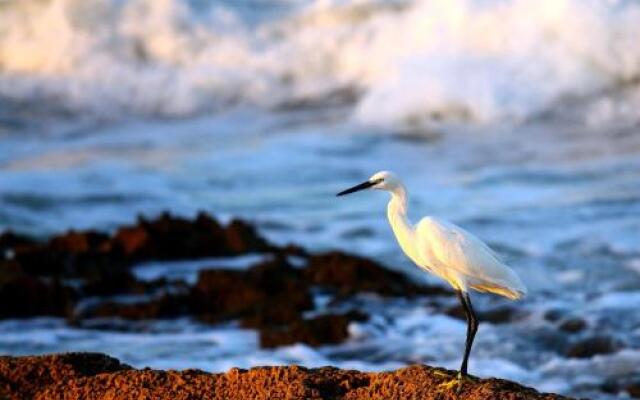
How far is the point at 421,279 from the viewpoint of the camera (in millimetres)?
9930

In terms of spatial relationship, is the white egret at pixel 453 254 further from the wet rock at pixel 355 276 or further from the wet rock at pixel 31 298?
the wet rock at pixel 31 298

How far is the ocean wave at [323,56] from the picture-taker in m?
17.5

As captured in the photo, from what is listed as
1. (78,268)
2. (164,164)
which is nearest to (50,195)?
(164,164)

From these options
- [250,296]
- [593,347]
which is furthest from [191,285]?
[593,347]

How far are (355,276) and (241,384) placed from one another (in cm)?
502

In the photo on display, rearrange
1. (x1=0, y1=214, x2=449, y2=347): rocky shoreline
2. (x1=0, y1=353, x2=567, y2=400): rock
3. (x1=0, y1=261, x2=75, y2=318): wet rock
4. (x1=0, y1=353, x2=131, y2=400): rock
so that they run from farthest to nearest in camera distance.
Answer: (x1=0, y1=261, x2=75, y2=318): wet rock, (x1=0, y1=214, x2=449, y2=347): rocky shoreline, (x1=0, y1=353, x2=131, y2=400): rock, (x1=0, y1=353, x2=567, y2=400): rock

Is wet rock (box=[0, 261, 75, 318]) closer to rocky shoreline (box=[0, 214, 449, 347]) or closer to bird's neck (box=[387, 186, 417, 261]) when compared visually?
rocky shoreline (box=[0, 214, 449, 347])

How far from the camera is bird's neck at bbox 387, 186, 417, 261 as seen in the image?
5.20m

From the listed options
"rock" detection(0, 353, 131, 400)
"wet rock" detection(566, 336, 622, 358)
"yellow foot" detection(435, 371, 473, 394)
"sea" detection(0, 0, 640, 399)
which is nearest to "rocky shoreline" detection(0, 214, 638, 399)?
"wet rock" detection(566, 336, 622, 358)

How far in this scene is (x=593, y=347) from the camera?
800 cm

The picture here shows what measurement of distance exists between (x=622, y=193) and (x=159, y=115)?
8.85m

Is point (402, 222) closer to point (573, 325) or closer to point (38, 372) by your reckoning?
point (38, 372)

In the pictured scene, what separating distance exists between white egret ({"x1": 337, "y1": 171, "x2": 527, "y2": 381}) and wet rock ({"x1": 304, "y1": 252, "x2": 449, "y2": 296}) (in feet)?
13.0

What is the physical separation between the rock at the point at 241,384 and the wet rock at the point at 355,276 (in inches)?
178
